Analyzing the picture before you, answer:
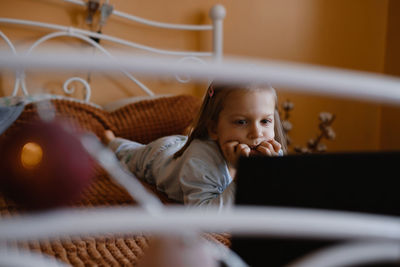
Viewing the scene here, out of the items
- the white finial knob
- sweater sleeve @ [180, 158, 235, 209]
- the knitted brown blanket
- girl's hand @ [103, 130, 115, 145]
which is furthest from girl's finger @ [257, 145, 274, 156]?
the white finial knob

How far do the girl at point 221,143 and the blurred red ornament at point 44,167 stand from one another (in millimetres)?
599

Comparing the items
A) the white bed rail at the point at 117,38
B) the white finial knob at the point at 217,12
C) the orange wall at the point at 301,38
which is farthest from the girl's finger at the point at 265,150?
the white finial knob at the point at 217,12

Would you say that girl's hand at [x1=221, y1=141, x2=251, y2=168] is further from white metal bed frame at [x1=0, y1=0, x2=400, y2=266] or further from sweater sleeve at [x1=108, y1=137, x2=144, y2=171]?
white metal bed frame at [x1=0, y1=0, x2=400, y2=266]

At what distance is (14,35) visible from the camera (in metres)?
1.63

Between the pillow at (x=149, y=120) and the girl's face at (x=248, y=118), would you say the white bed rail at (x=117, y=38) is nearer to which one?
the pillow at (x=149, y=120)

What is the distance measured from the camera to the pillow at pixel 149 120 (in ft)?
5.05

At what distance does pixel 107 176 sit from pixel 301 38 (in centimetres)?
157

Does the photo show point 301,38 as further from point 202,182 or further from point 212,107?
point 202,182

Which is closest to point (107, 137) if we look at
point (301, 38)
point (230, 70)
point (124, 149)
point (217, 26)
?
point (124, 149)

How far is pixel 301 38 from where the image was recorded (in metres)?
2.25

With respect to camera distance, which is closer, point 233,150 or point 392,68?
point 233,150

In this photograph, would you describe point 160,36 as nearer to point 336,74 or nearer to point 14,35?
point 14,35

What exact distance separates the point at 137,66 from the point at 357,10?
2.50m

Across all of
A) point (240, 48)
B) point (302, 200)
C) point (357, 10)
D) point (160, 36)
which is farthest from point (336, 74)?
point (357, 10)
